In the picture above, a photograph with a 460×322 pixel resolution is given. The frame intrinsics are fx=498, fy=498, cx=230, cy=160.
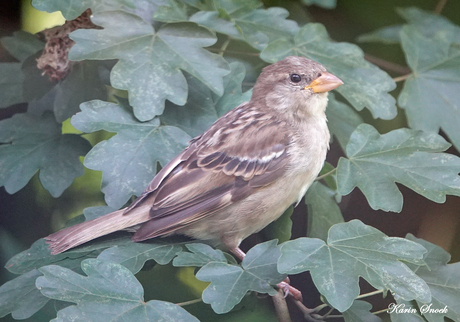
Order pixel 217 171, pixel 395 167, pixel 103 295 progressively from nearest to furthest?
pixel 103 295 → pixel 395 167 → pixel 217 171

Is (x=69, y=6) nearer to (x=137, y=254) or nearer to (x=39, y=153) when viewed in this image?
(x=39, y=153)

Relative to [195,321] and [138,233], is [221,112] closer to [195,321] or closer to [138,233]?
[138,233]

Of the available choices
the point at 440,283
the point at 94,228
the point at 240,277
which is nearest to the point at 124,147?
the point at 94,228

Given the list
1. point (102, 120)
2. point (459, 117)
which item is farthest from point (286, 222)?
point (459, 117)

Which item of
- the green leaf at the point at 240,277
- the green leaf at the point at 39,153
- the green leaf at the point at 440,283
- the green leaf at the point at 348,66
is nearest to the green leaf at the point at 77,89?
the green leaf at the point at 39,153

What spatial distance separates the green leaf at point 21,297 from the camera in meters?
1.47

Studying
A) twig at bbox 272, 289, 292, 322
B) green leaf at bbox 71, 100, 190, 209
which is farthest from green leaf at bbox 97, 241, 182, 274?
twig at bbox 272, 289, 292, 322

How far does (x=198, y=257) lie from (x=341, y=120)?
1120 millimetres

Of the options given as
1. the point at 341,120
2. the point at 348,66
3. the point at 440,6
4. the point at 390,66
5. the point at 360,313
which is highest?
the point at 440,6

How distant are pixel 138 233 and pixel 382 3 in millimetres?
2301

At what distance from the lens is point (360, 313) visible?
1.48 m

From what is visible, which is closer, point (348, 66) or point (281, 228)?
point (281, 228)

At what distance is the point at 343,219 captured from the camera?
6.37 ft

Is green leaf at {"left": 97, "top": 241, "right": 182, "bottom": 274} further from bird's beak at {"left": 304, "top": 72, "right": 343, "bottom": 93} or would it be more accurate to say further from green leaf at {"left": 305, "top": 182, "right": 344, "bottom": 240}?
bird's beak at {"left": 304, "top": 72, "right": 343, "bottom": 93}
